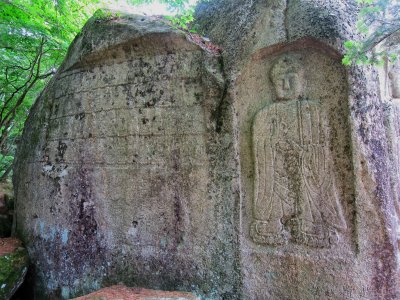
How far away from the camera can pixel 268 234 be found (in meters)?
3.61

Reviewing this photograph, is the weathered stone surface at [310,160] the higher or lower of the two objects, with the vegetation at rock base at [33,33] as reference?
lower

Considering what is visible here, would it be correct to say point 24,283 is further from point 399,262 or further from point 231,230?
point 399,262

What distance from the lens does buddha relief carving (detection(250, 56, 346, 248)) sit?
3473 millimetres

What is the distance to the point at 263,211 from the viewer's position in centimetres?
366

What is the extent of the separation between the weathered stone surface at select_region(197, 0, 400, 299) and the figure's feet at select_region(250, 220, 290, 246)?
0.01 m

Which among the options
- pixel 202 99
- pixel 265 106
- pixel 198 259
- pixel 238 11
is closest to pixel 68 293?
pixel 198 259

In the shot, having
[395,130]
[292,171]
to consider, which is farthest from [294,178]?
[395,130]

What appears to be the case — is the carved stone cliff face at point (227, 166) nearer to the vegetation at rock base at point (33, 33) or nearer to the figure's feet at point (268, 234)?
the figure's feet at point (268, 234)

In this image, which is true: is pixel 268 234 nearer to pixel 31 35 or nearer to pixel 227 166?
pixel 227 166

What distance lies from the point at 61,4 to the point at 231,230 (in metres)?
4.64

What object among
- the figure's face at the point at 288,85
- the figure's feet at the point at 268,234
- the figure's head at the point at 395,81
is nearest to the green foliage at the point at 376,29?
the figure's face at the point at 288,85

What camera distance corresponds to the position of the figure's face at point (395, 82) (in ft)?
13.7

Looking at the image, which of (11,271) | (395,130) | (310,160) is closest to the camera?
(310,160)

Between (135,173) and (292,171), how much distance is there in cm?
203
